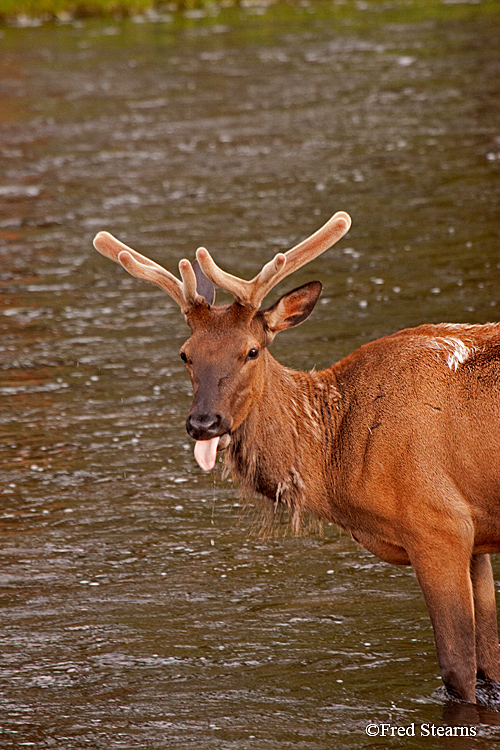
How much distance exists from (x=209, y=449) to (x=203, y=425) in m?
0.18

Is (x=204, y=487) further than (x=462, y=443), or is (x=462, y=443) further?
(x=204, y=487)

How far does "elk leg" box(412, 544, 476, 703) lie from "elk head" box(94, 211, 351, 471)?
1070mm

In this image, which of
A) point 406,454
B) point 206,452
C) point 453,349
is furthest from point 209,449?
point 453,349

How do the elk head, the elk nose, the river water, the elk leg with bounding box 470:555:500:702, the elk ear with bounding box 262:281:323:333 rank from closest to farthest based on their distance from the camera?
the elk nose < the elk head < the elk leg with bounding box 470:555:500:702 < the river water < the elk ear with bounding box 262:281:323:333

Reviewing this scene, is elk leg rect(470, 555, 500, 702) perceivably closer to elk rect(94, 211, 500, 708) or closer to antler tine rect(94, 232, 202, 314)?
elk rect(94, 211, 500, 708)

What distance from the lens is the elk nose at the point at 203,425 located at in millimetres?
5348

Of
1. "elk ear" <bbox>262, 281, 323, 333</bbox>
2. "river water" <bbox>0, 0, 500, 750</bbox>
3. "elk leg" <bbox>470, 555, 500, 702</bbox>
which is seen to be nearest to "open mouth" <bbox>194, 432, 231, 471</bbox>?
"elk ear" <bbox>262, 281, 323, 333</bbox>

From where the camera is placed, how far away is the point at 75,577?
6.92 meters

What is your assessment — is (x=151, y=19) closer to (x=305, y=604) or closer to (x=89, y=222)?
(x=89, y=222)

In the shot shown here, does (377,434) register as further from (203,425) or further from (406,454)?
(203,425)

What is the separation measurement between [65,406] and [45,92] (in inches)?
557

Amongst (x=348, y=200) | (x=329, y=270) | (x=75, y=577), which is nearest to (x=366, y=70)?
(x=348, y=200)

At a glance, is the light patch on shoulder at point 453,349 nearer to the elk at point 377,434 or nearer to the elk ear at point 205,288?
the elk at point 377,434

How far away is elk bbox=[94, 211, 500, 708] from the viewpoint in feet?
17.3
